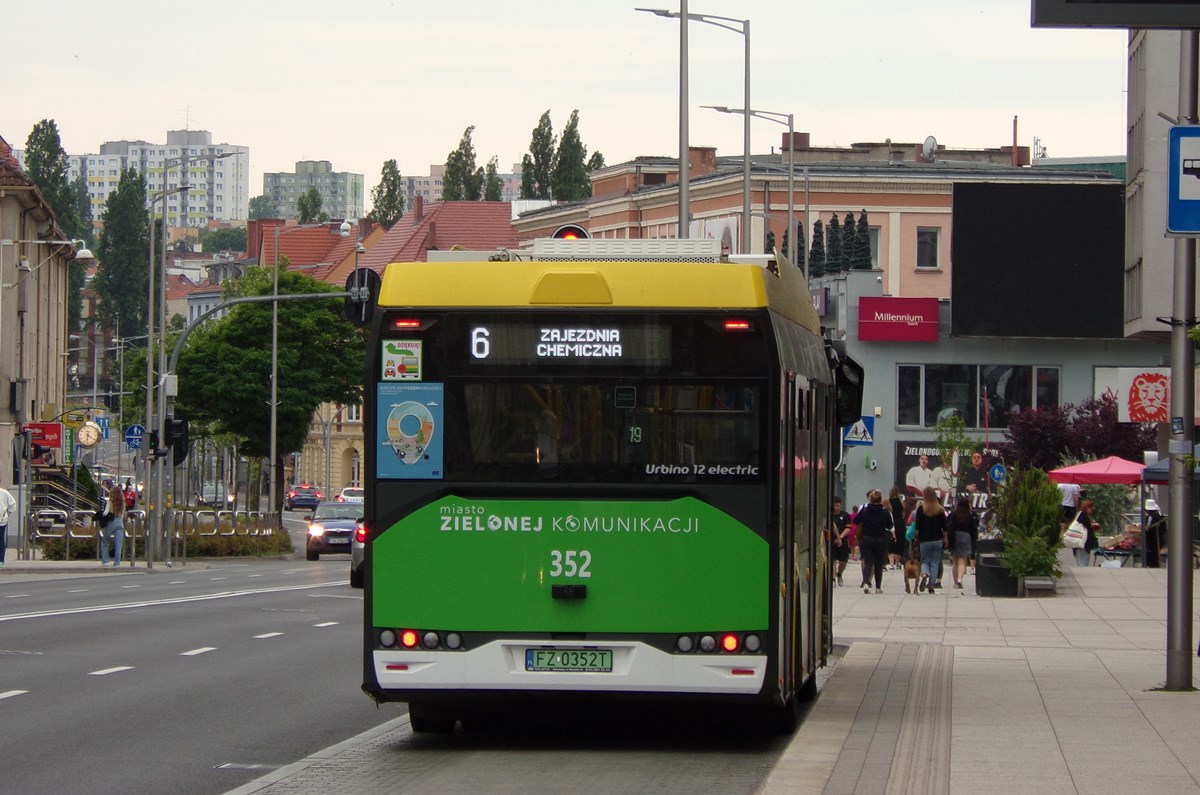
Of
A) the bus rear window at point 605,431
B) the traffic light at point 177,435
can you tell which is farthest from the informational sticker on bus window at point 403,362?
the traffic light at point 177,435

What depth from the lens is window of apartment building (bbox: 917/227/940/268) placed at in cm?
8650

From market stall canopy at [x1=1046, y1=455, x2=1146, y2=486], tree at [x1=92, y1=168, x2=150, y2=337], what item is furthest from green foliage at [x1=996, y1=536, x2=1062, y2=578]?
tree at [x1=92, y1=168, x2=150, y2=337]

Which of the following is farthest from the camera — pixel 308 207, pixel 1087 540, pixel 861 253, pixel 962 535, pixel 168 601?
pixel 308 207

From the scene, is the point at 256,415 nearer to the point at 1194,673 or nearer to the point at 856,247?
the point at 856,247

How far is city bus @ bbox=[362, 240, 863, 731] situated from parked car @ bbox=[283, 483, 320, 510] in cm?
9460

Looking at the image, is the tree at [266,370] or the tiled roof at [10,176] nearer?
the tiled roof at [10,176]

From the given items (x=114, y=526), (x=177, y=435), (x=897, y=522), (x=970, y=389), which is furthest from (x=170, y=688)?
(x=970, y=389)

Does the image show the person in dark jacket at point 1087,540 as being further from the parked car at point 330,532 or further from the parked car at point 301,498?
the parked car at point 301,498

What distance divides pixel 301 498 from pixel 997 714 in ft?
317

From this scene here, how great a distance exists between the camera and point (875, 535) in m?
31.7

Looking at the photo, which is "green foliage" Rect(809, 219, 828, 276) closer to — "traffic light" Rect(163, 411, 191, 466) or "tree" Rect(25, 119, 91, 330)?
"traffic light" Rect(163, 411, 191, 466)

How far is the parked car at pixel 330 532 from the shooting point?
5147 cm

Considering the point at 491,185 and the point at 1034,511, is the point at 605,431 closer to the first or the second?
the point at 1034,511

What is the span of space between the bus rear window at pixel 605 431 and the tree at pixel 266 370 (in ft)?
214
